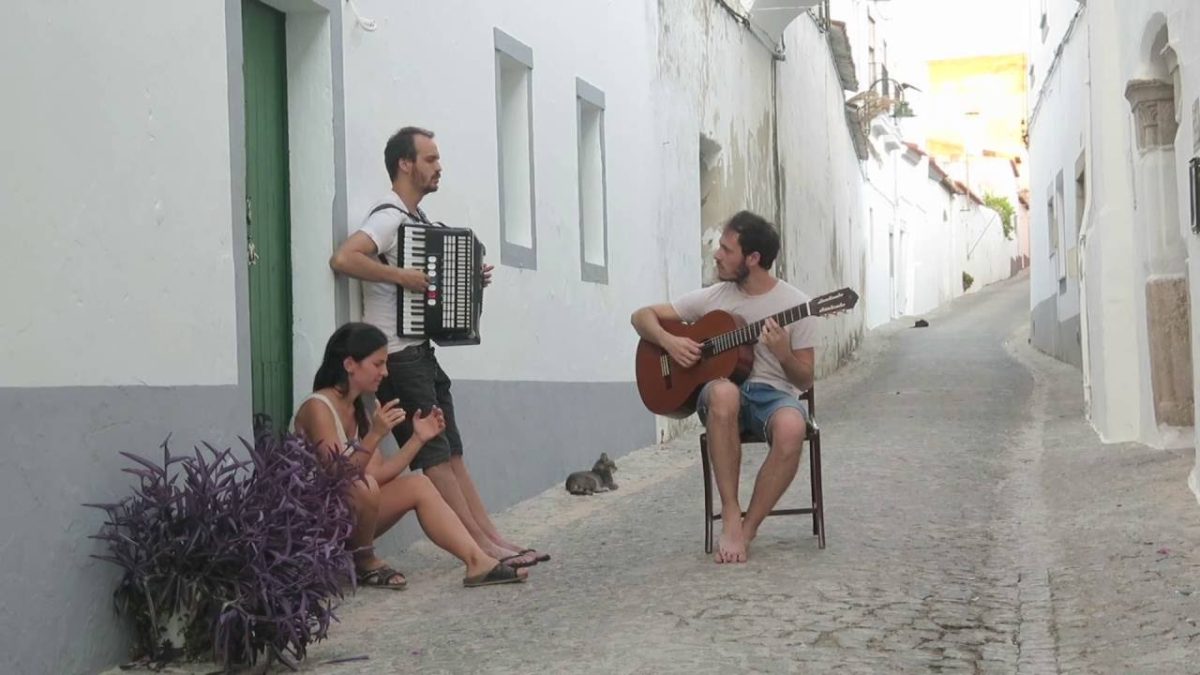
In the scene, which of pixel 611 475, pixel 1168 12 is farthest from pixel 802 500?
pixel 1168 12

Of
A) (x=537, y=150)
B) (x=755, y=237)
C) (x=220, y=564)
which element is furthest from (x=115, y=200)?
(x=537, y=150)

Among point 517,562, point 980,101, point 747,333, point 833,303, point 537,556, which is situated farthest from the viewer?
point 980,101

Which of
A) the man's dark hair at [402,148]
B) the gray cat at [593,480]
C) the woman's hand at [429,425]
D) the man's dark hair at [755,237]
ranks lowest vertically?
the gray cat at [593,480]

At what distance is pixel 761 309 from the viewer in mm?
7180

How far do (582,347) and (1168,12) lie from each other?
444 centimetres

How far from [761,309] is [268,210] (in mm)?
2188

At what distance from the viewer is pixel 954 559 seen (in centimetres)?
729

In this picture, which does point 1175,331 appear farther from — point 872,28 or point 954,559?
point 872,28

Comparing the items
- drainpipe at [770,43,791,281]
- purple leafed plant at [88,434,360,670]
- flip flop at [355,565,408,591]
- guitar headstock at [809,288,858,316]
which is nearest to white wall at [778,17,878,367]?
drainpipe at [770,43,791,281]

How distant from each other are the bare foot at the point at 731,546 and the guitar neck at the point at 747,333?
0.75 m

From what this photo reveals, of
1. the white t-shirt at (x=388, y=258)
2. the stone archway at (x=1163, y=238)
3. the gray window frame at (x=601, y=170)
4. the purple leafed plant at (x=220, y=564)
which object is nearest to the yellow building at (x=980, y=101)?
the gray window frame at (x=601, y=170)

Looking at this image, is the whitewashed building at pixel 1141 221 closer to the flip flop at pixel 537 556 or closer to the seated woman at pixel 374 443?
the flip flop at pixel 537 556

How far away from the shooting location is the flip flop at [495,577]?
22.7 feet

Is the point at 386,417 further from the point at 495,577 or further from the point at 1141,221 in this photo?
the point at 1141,221
